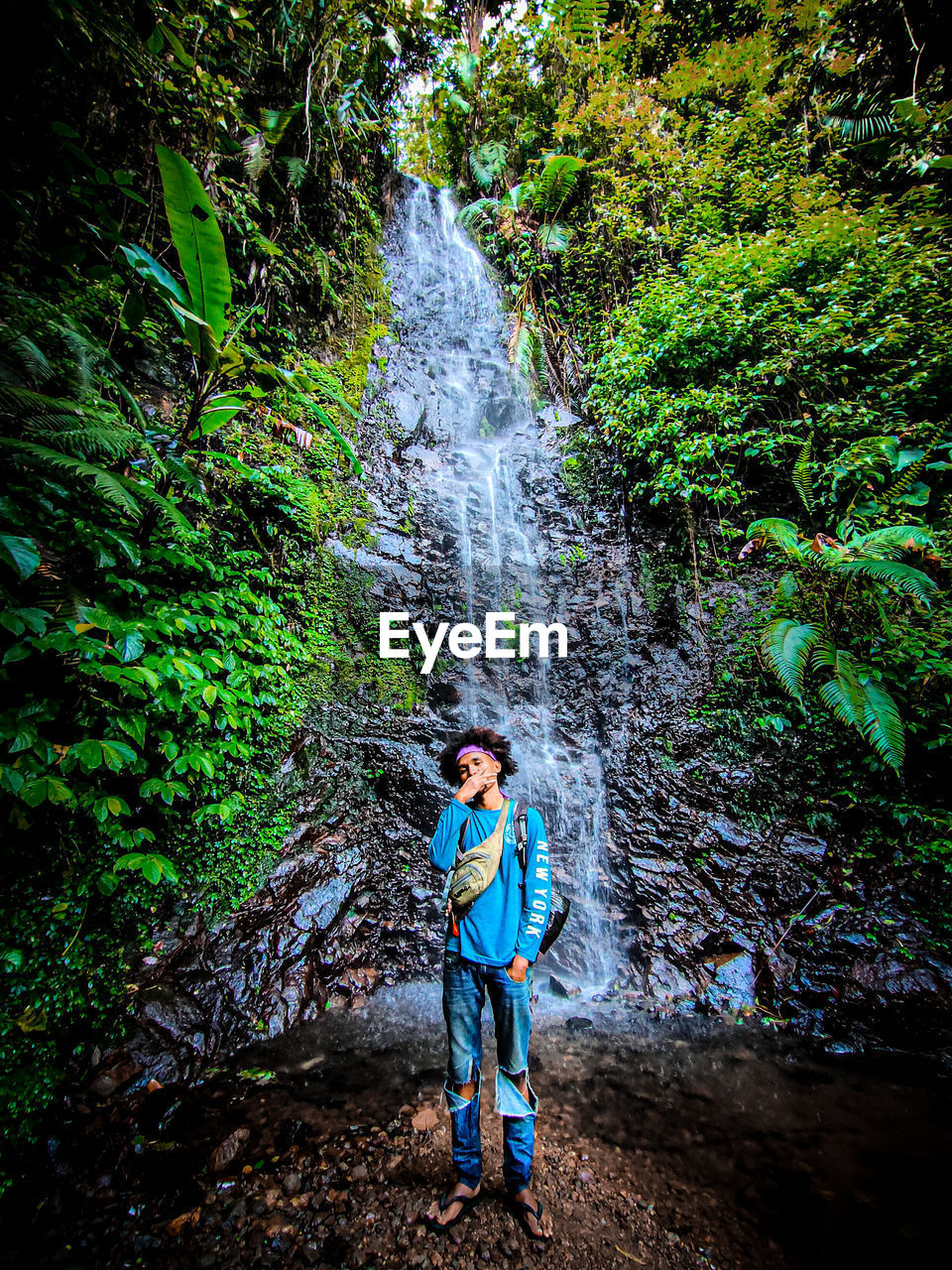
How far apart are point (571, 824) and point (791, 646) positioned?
9.47 feet

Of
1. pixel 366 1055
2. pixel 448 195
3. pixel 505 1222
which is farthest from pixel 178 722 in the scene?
pixel 448 195

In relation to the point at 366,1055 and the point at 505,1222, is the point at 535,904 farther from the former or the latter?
the point at 366,1055

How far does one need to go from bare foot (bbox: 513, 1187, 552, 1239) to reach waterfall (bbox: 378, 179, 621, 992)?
2.43 m

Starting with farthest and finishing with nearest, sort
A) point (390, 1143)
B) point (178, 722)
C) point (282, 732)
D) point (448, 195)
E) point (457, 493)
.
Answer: point (448, 195) → point (457, 493) → point (282, 732) → point (178, 722) → point (390, 1143)

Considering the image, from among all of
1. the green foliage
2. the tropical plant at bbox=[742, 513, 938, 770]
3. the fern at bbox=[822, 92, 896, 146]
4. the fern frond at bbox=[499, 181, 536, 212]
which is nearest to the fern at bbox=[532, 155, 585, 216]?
the fern frond at bbox=[499, 181, 536, 212]

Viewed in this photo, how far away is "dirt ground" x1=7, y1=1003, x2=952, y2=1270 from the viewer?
1.90m

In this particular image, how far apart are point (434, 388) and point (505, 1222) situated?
9050 millimetres

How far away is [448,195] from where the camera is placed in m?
10.2

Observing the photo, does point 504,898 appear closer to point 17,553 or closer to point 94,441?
point 17,553

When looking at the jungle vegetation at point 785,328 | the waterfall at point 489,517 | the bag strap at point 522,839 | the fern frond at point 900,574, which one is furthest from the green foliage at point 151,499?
the fern frond at point 900,574

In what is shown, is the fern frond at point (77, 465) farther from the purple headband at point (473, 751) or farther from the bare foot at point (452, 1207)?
the bare foot at point (452, 1207)

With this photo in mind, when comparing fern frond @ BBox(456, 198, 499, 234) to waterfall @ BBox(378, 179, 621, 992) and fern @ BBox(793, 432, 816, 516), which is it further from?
fern @ BBox(793, 432, 816, 516)

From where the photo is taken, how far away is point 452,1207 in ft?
6.34

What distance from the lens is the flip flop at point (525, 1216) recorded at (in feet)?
6.26
